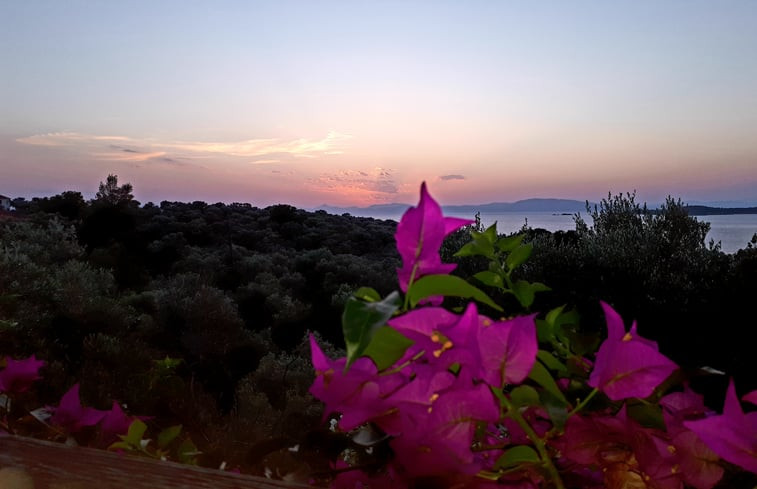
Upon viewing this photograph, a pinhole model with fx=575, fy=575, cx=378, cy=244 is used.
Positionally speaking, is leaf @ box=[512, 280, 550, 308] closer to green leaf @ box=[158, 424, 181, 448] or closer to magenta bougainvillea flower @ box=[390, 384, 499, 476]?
magenta bougainvillea flower @ box=[390, 384, 499, 476]

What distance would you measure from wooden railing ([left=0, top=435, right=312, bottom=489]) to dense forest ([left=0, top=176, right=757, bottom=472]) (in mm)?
43

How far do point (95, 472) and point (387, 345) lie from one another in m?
0.34

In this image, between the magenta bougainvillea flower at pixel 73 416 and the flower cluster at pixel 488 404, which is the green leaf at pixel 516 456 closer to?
the flower cluster at pixel 488 404

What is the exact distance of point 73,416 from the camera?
0.93 m

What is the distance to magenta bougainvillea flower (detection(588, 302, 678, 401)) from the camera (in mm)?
464

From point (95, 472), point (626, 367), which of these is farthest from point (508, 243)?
point (95, 472)

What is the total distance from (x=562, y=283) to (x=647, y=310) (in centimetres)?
96

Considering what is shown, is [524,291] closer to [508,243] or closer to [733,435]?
[508,243]

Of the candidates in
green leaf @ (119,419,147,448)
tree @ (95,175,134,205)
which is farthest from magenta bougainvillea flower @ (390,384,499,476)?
tree @ (95,175,134,205)

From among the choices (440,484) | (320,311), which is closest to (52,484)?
(440,484)

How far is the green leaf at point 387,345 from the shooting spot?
42cm

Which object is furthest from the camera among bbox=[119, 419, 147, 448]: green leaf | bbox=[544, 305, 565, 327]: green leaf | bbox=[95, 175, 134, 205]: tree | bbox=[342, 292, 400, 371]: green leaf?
bbox=[95, 175, 134, 205]: tree

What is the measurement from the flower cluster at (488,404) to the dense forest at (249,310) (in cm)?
6

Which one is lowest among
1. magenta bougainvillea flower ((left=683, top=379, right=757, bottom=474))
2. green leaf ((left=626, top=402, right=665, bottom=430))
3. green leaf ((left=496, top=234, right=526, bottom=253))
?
green leaf ((left=626, top=402, right=665, bottom=430))
